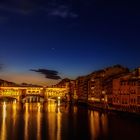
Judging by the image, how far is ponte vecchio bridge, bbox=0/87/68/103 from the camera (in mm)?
124188

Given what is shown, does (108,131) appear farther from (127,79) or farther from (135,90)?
(127,79)

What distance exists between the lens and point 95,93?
84312 mm

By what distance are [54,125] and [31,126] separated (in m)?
2.74

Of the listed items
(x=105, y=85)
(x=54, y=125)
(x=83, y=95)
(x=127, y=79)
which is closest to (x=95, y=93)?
(x=105, y=85)

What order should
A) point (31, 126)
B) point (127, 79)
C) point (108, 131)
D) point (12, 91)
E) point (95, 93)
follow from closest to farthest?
1. point (108, 131)
2. point (31, 126)
3. point (127, 79)
4. point (95, 93)
5. point (12, 91)

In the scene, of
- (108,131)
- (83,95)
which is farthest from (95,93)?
(108,131)

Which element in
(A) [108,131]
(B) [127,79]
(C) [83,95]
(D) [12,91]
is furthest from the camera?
(D) [12,91]

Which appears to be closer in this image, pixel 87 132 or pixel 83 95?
pixel 87 132

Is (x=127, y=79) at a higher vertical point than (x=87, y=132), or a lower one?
higher

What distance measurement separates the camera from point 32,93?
128875 millimetres

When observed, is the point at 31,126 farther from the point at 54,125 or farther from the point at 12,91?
the point at 12,91

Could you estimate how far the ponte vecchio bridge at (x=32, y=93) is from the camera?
4889 inches

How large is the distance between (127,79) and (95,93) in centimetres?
2765

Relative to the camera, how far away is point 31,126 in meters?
42.1
